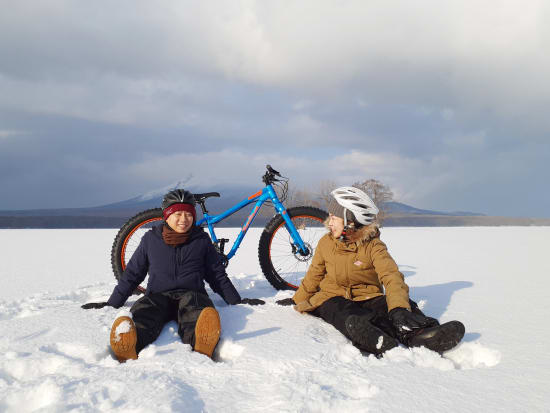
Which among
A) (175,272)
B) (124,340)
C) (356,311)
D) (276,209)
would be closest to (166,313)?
(175,272)

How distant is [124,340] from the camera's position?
232 centimetres

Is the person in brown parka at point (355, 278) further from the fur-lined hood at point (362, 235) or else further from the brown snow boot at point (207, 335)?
the brown snow boot at point (207, 335)

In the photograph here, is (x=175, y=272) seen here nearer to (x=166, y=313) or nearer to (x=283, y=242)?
(x=166, y=313)

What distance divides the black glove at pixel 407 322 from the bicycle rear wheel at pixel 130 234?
2.68 metres

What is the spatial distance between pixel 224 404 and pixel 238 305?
157cm

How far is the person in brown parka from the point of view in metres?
2.73

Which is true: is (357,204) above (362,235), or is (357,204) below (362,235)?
above

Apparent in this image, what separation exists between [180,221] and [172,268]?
1.31 feet

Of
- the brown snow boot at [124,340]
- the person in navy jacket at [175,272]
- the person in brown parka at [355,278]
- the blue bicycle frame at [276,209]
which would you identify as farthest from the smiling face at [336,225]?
the brown snow boot at [124,340]

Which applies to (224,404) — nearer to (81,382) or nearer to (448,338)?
(81,382)

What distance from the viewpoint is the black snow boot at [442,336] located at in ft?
7.90

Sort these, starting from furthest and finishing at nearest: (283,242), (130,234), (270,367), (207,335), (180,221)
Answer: (283,242)
(130,234)
(180,221)
(207,335)
(270,367)

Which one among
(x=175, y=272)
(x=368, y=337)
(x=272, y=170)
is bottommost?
(x=368, y=337)

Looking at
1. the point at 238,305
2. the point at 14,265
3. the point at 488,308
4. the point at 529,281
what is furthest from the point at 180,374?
the point at 14,265
